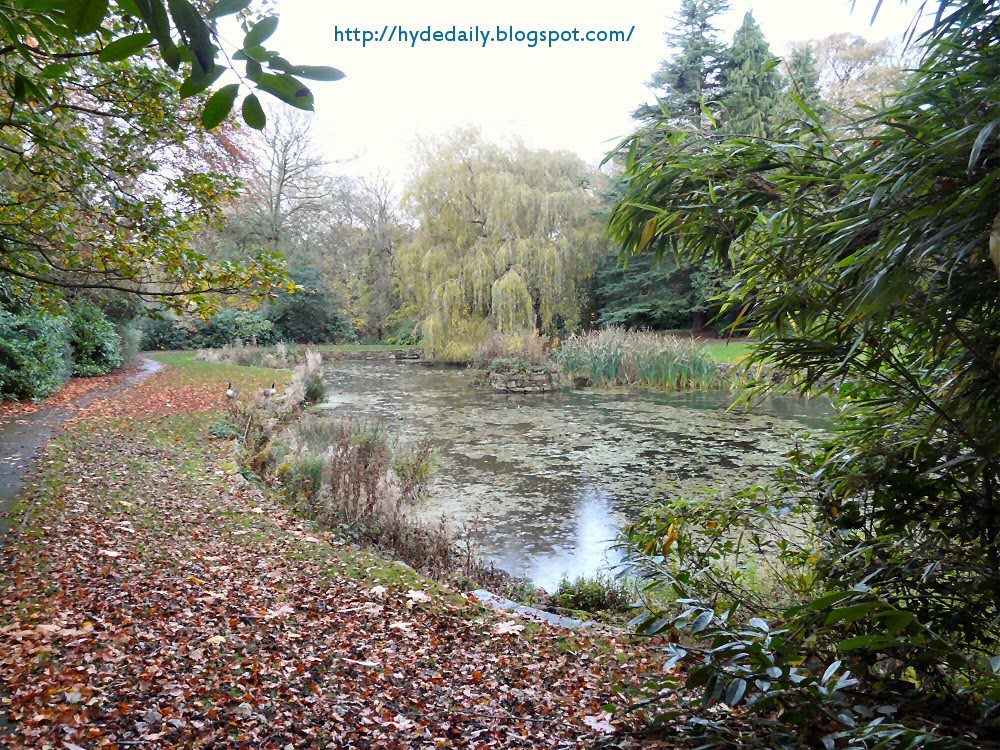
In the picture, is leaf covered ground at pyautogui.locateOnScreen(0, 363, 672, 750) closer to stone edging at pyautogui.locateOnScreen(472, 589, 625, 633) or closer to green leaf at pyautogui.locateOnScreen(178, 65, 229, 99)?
stone edging at pyautogui.locateOnScreen(472, 589, 625, 633)

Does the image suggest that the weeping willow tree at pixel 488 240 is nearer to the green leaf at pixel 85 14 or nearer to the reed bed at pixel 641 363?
the reed bed at pixel 641 363

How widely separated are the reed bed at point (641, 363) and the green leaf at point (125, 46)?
14753 mm

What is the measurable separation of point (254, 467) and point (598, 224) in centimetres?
1753

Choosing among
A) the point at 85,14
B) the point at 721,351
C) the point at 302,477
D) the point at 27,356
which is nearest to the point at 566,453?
the point at 302,477

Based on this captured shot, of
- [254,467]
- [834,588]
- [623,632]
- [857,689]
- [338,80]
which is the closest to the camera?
[338,80]

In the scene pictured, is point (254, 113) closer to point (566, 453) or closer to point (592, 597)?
point (592, 597)

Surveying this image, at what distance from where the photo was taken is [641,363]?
15.6 metres

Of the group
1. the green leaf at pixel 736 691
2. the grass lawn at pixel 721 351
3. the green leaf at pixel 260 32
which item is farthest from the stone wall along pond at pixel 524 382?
the green leaf at pixel 260 32

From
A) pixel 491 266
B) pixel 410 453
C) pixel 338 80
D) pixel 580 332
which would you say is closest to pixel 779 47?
pixel 580 332

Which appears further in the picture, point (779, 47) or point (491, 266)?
point (779, 47)

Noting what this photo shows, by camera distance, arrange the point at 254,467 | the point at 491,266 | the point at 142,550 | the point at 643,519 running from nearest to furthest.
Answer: the point at 643,519 → the point at 142,550 → the point at 254,467 → the point at 491,266

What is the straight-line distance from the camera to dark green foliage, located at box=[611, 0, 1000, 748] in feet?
3.75

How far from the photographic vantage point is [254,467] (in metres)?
6.79

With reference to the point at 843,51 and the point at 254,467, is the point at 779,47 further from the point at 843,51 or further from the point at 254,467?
the point at 254,467
